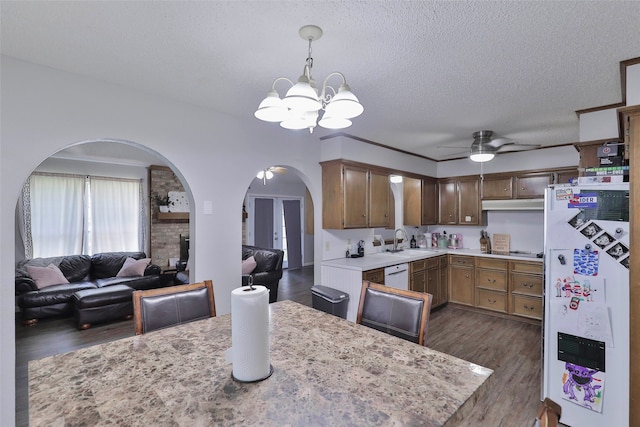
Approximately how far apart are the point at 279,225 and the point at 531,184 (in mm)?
5950

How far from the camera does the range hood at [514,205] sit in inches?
170

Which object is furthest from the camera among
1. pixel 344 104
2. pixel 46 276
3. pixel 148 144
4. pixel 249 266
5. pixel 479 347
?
pixel 249 266

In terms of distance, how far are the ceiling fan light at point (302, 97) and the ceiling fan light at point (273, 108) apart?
0.12 metres

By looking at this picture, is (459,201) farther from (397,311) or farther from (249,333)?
(249,333)

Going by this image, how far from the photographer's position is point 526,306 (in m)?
4.11

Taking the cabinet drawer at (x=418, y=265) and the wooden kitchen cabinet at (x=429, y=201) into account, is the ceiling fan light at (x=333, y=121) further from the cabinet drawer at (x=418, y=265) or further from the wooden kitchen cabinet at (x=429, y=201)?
the wooden kitchen cabinet at (x=429, y=201)

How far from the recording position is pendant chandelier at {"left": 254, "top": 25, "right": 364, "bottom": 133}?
1354 mm

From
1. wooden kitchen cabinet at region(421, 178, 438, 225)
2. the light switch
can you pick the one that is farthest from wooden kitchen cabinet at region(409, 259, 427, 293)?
the light switch

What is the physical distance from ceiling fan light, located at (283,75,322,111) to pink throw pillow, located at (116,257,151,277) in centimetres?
508

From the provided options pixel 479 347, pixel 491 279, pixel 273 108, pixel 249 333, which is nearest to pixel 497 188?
pixel 491 279

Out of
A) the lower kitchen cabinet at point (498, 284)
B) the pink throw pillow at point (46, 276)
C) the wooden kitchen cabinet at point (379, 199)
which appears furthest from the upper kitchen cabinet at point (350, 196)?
the pink throw pillow at point (46, 276)

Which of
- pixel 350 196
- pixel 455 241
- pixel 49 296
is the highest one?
pixel 350 196

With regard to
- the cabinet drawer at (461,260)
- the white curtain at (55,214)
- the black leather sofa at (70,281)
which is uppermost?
the white curtain at (55,214)

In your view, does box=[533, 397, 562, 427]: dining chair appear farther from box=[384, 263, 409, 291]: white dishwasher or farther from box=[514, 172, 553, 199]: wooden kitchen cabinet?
box=[514, 172, 553, 199]: wooden kitchen cabinet
